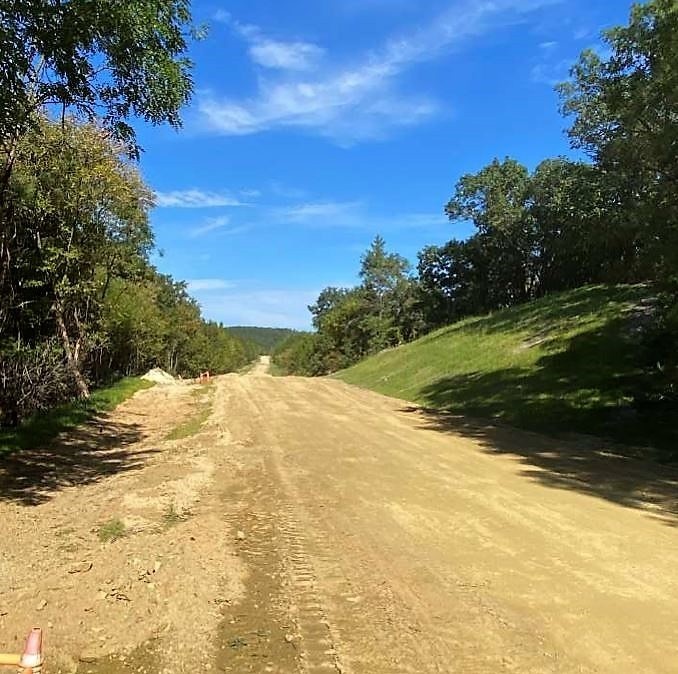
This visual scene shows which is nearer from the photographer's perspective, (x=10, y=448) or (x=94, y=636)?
(x=94, y=636)

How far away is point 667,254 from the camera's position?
12.5 m

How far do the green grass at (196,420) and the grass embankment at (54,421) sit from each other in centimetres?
244

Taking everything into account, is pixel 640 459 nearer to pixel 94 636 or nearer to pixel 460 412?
pixel 460 412

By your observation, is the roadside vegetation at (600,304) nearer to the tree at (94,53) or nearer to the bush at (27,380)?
the tree at (94,53)

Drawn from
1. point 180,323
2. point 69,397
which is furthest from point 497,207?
point 69,397

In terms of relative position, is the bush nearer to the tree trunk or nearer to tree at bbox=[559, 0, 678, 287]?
the tree trunk

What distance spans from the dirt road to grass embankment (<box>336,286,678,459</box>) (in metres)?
5.61

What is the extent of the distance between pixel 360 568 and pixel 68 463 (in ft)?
24.9

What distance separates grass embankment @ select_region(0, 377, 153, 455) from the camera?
12493mm

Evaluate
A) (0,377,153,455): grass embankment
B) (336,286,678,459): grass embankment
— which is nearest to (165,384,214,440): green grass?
(0,377,153,455): grass embankment

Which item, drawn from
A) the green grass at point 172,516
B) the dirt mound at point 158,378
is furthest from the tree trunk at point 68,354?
the green grass at point 172,516

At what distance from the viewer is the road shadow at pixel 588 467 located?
Answer: 29.9ft

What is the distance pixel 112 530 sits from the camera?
6984mm

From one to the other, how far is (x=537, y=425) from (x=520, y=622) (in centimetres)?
1287
